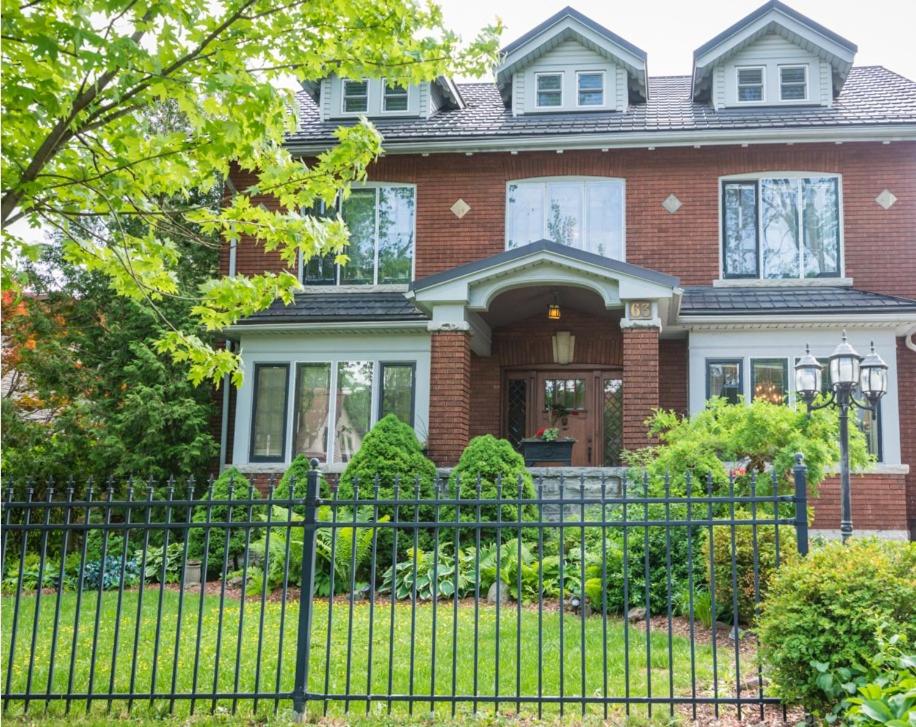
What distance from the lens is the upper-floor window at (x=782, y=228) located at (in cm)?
1500

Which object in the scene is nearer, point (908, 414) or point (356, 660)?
point (356, 660)

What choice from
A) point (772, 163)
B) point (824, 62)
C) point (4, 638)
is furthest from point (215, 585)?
point (824, 62)

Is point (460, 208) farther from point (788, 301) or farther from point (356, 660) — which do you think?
point (356, 660)

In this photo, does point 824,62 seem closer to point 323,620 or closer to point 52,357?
point 323,620

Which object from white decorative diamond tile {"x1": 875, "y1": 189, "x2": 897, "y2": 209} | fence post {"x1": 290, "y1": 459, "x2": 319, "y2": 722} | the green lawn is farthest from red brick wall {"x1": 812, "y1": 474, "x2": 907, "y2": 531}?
fence post {"x1": 290, "y1": 459, "x2": 319, "y2": 722}

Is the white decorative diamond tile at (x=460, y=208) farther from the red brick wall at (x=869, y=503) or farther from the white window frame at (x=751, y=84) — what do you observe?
the red brick wall at (x=869, y=503)

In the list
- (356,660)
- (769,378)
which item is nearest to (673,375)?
(769,378)

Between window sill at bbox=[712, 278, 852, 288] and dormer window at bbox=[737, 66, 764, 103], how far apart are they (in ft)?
11.8

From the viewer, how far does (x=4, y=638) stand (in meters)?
8.32

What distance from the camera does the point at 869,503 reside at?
43.3 ft

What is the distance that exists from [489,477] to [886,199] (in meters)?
8.85

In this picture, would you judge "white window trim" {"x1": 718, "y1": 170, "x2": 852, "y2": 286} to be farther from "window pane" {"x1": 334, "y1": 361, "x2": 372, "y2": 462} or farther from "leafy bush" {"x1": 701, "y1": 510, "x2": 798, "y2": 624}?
"leafy bush" {"x1": 701, "y1": 510, "x2": 798, "y2": 624}

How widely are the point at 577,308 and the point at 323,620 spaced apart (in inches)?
324

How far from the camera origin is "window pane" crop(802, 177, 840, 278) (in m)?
14.9
